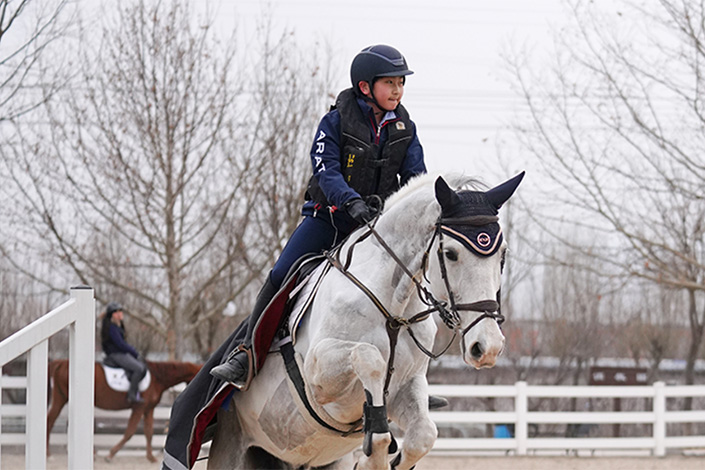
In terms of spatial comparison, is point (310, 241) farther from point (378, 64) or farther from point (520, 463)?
point (520, 463)

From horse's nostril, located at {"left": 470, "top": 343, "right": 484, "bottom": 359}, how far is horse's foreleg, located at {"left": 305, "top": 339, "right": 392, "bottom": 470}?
51cm

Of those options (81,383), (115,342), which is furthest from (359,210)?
(115,342)

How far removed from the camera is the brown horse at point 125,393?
11.7 m

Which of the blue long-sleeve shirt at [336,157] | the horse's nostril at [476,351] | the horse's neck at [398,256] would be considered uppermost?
the blue long-sleeve shirt at [336,157]

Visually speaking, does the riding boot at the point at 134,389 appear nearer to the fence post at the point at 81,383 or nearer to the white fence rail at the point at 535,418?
the white fence rail at the point at 535,418

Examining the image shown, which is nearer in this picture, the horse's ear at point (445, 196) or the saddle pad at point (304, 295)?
the horse's ear at point (445, 196)

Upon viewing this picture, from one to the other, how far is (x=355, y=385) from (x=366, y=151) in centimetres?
125

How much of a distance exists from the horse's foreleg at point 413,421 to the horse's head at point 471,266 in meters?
0.54

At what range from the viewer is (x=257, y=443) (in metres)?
4.91

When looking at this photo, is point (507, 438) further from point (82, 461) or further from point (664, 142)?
point (82, 461)

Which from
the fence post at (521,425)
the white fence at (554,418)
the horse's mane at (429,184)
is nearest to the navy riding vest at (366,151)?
the horse's mane at (429,184)

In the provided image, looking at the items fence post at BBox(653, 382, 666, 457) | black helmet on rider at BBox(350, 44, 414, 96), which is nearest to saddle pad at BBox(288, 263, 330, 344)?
black helmet on rider at BBox(350, 44, 414, 96)

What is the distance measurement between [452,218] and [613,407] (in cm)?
1640

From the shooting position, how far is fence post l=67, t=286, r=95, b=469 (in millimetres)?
3580
